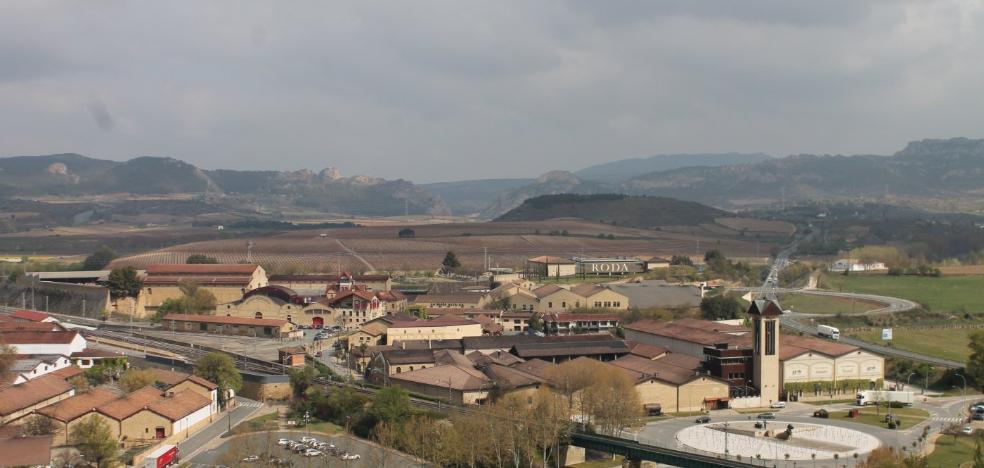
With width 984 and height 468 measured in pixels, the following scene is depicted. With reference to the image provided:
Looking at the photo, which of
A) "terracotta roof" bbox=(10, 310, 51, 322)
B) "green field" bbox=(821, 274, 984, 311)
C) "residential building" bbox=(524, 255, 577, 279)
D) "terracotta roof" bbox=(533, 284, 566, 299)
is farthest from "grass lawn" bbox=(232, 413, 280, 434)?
"residential building" bbox=(524, 255, 577, 279)

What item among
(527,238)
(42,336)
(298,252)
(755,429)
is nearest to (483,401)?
(755,429)

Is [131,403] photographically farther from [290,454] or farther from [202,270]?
[202,270]

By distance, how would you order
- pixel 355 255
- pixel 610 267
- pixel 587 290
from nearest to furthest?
pixel 587 290 → pixel 610 267 → pixel 355 255

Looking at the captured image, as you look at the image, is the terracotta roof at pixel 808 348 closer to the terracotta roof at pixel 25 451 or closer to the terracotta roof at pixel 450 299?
the terracotta roof at pixel 450 299

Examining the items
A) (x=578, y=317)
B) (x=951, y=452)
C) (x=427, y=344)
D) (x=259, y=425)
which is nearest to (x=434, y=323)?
(x=427, y=344)

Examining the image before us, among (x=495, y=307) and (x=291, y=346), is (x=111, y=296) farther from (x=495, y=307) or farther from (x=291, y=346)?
(x=495, y=307)

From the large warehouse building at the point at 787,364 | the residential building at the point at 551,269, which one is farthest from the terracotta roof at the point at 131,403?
the residential building at the point at 551,269
